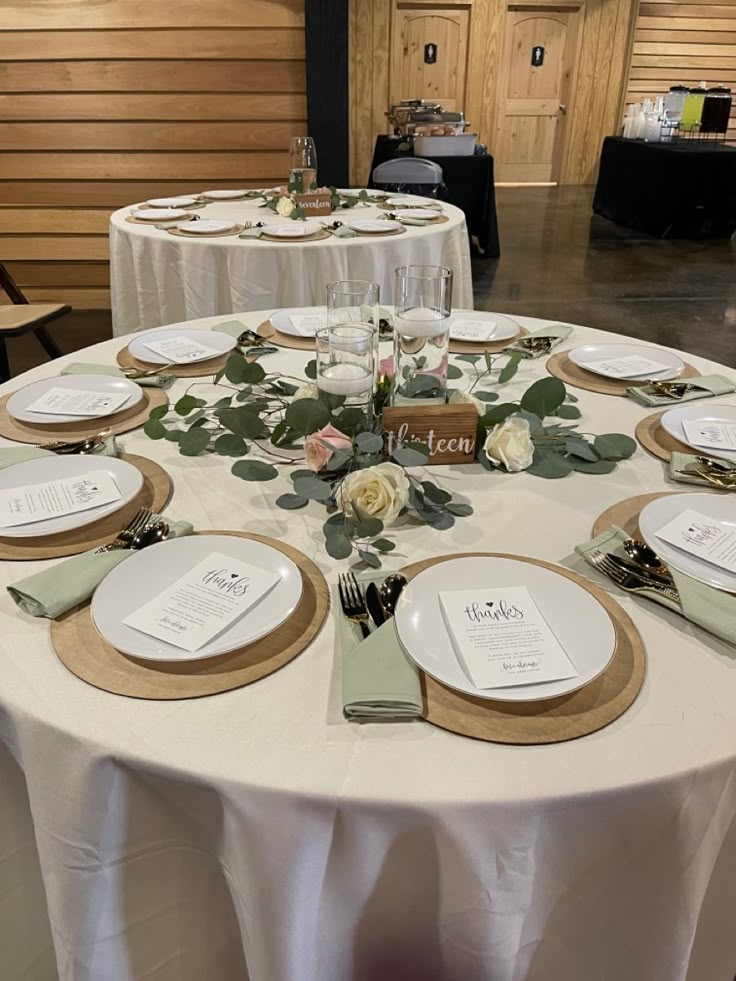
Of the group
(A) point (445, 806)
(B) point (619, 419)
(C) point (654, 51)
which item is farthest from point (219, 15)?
(C) point (654, 51)

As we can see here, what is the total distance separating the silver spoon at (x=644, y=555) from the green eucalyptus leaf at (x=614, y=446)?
25cm

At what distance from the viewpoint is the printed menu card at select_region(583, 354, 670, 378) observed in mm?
1481

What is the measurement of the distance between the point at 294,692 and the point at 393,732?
105 millimetres

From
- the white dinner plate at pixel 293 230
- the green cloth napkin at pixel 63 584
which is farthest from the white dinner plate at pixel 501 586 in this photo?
the white dinner plate at pixel 293 230

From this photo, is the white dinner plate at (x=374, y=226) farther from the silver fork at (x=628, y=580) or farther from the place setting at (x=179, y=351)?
the silver fork at (x=628, y=580)

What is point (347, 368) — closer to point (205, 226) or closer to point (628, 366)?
point (628, 366)

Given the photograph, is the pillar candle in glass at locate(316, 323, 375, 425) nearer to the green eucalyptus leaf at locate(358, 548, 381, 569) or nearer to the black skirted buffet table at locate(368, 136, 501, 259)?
the green eucalyptus leaf at locate(358, 548, 381, 569)

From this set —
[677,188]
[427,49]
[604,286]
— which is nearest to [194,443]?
[604,286]

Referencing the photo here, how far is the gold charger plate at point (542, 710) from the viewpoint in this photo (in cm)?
67

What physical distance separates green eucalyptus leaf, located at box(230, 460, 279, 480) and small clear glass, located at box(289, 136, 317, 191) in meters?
2.31

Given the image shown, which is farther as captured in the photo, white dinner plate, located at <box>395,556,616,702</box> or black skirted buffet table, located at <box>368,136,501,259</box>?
black skirted buffet table, located at <box>368,136,501,259</box>

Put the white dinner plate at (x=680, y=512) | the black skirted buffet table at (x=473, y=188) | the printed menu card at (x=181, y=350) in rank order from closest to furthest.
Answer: the white dinner plate at (x=680, y=512) → the printed menu card at (x=181, y=350) → the black skirted buffet table at (x=473, y=188)

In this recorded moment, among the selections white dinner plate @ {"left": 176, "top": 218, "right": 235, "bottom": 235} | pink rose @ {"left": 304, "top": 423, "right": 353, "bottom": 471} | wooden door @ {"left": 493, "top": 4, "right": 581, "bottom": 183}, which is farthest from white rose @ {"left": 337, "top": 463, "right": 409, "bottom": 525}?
wooden door @ {"left": 493, "top": 4, "right": 581, "bottom": 183}

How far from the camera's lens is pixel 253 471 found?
3.59ft
